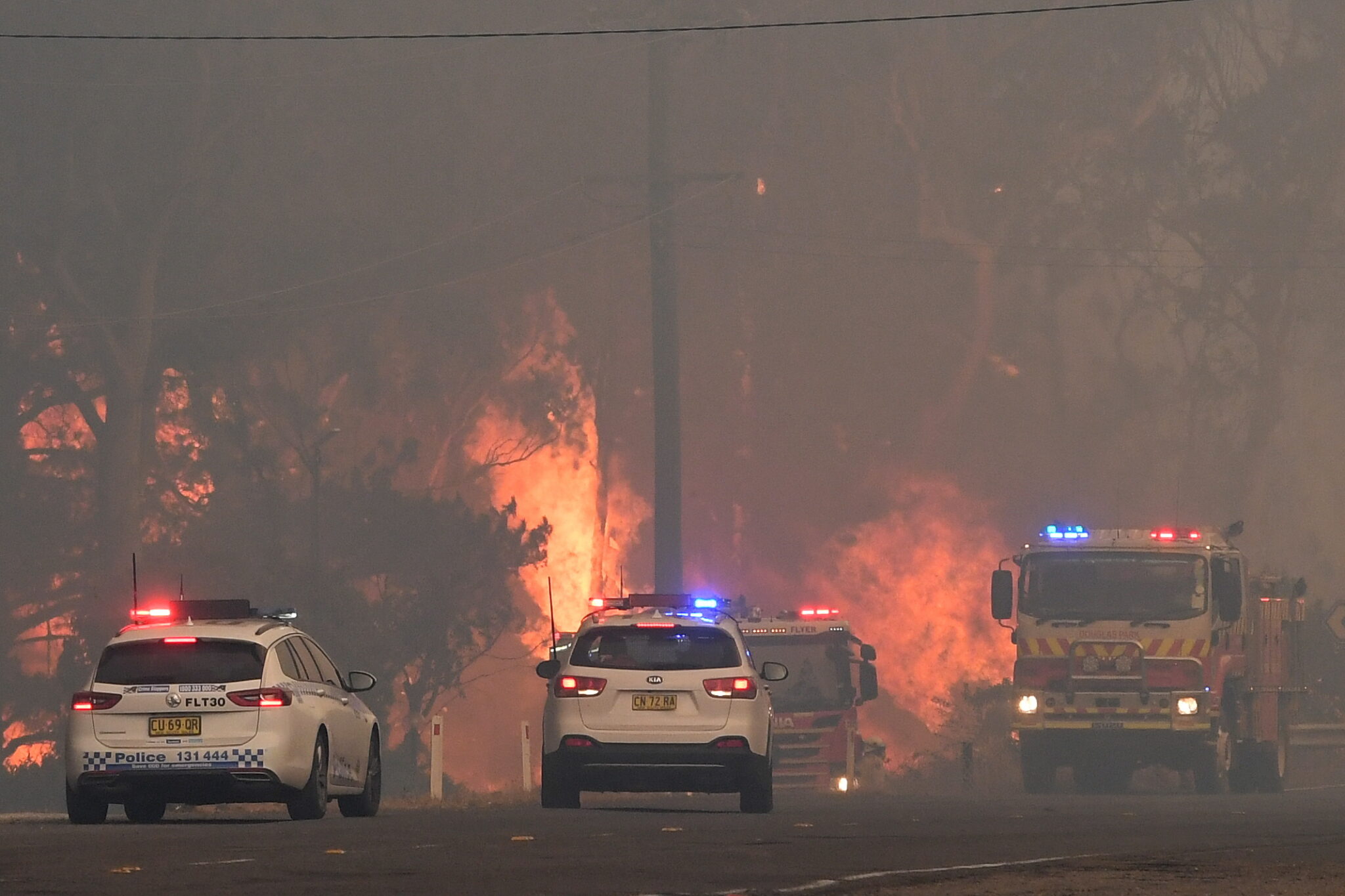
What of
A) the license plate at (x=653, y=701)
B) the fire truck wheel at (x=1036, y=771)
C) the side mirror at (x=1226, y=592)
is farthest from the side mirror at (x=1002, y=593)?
the license plate at (x=653, y=701)

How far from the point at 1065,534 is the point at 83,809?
53.6 ft

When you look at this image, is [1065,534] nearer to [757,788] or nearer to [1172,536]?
[1172,536]

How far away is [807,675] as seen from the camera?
113 feet

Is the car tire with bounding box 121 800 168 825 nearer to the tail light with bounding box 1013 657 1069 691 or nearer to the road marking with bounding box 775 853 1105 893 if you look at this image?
the road marking with bounding box 775 853 1105 893

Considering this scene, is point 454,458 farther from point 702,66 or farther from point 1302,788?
point 1302,788

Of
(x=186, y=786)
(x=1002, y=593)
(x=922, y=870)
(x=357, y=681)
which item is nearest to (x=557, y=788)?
(x=357, y=681)

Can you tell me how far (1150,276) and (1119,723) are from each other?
1859 inches

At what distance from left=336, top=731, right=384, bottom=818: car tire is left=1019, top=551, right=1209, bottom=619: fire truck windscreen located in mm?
12522

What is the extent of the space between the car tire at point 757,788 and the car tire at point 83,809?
5.40 meters

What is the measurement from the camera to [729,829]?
720 inches

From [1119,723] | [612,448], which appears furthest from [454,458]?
[1119,723]

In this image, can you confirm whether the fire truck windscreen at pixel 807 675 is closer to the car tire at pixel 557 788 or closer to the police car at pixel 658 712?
the car tire at pixel 557 788

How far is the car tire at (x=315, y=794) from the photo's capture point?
60.3 ft

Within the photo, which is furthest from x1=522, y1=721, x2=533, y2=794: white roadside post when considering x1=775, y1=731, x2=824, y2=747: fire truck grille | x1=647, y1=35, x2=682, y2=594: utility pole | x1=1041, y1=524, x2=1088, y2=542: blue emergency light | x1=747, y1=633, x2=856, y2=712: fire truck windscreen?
x1=647, y1=35, x2=682, y2=594: utility pole
